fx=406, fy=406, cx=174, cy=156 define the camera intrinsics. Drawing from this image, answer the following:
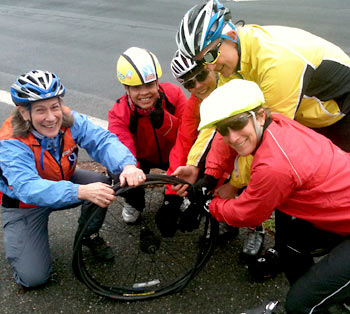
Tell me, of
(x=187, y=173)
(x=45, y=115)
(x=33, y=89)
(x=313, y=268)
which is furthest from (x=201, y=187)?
(x=33, y=89)

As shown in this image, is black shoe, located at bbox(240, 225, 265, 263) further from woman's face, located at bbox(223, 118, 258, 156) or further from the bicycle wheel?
woman's face, located at bbox(223, 118, 258, 156)

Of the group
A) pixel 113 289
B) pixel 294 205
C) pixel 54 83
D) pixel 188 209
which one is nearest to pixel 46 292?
pixel 113 289

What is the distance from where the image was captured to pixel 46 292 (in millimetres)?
3375

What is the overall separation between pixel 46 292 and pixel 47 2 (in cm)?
1421

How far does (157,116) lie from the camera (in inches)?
150

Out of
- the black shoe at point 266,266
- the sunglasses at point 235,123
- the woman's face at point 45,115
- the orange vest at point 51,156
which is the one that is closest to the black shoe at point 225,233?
the black shoe at point 266,266

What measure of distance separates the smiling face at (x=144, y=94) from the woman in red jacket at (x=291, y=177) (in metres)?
1.40

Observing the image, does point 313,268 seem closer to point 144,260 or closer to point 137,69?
point 144,260

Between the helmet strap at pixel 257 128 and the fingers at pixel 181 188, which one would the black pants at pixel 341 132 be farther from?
the fingers at pixel 181 188

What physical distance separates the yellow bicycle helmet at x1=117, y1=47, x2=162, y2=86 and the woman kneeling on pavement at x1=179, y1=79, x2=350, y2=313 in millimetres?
1384

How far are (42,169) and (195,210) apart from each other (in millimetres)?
1272

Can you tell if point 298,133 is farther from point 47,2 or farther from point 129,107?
point 47,2

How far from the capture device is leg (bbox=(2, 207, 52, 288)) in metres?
3.34

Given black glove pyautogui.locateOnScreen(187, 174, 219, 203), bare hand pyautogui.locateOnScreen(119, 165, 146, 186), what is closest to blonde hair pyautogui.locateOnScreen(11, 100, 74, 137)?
bare hand pyautogui.locateOnScreen(119, 165, 146, 186)
